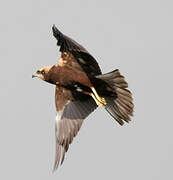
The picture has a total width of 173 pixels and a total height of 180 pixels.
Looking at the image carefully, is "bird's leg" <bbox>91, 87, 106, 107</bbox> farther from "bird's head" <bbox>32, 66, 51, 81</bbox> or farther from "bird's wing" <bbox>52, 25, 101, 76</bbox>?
"bird's head" <bbox>32, 66, 51, 81</bbox>

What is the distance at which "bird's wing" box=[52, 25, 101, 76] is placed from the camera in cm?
1262

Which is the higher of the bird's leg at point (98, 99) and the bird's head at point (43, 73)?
the bird's head at point (43, 73)

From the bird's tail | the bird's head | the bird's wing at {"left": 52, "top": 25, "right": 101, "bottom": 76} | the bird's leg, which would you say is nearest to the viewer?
the bird's tail

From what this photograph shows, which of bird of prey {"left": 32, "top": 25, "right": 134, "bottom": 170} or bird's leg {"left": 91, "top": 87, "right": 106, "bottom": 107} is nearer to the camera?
bird of prey {"left": 32, "top": 25, "right": 134, "bottom": 170}

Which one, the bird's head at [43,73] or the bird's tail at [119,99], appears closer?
the bird's tail at [119,99]

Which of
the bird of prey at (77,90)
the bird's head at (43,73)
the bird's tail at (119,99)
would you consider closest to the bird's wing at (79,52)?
the bird of prey at (77,90)

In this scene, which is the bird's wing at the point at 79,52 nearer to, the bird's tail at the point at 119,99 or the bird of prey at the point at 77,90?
the bird of prey at the point at 77,90

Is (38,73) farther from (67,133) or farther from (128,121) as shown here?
(128,121)

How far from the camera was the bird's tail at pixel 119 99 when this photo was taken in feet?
41.0

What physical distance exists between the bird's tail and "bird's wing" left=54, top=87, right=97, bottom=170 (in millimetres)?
606

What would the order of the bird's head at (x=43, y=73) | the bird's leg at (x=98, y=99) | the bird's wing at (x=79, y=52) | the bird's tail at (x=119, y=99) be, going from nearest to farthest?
the bird's tail at (x=119, y=99) < the bird's wing at (x=79, y=52) < the bird's leg at (x=98, y=99) < the bird's head at (x=43, y=73)

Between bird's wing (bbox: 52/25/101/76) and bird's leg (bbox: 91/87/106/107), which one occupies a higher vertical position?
bird's wing (bbox: 52/25/101/76)

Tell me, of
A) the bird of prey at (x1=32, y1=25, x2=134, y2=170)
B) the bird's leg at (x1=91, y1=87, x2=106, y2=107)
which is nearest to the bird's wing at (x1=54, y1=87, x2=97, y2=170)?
the bird of prey at (x1=32, y1=25, x2=134, y2=170)

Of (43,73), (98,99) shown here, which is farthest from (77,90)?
(43,73)
